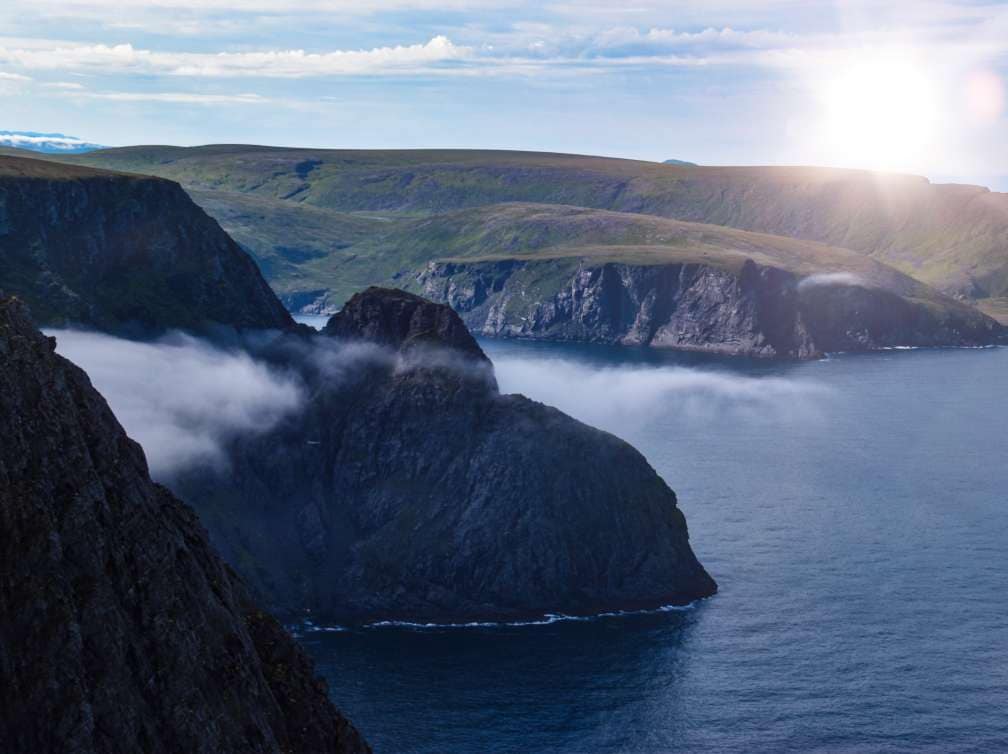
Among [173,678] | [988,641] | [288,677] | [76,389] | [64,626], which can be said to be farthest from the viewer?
[988,641]

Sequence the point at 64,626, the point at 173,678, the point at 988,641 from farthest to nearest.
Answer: the point at 988,641 → the point at 173,678 → the point at 64,626

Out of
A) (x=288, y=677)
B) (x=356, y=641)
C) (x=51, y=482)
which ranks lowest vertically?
(x=356, y=641)

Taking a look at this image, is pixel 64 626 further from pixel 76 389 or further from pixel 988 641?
pixel 988 641

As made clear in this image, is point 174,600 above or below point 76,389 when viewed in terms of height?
below

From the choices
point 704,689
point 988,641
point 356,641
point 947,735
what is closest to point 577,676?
point 704,689

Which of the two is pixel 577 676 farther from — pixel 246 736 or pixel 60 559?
pixel 60 559

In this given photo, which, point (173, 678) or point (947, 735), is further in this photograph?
point (947, 735)
